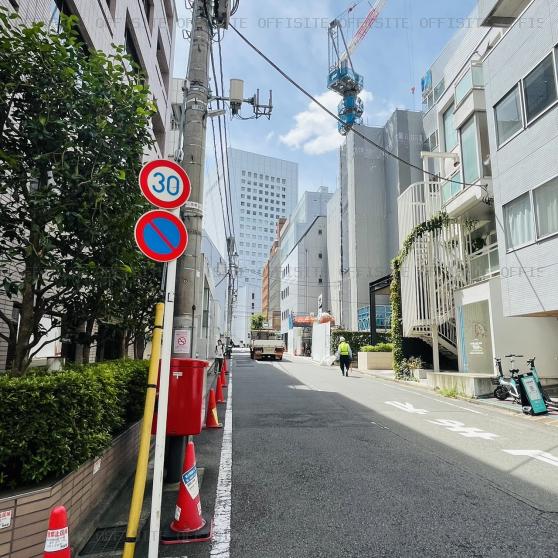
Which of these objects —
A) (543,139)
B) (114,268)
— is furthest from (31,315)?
(543,139)

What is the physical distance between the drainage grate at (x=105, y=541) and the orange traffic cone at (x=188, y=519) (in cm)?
35

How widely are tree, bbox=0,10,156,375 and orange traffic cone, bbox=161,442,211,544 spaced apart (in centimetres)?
187

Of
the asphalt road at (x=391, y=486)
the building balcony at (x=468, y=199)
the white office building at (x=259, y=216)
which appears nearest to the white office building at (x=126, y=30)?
the asphalt road at (x=391, y=486)

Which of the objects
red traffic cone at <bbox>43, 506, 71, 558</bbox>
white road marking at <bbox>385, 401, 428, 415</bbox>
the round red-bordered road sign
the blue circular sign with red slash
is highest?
the round red-bordered road sign

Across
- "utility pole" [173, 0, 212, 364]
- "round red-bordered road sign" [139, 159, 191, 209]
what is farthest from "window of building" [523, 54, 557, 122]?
"round red-bordered road sign" [139, 159, 191, 209]

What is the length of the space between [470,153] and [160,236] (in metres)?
14.7

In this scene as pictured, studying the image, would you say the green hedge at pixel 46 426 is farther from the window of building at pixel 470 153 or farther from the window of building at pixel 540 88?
the window of building at pixel 470 153

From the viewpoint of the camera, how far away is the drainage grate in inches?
124

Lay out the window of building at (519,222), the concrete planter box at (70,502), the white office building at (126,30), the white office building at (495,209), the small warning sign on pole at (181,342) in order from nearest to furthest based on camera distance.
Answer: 1. the concrete planter box at (70,502)
2. the small warning sign on pole at (181,342)
3. the white office building at (126,30)
4. the white office building at (495,209)
5. the window of building at (519,222)

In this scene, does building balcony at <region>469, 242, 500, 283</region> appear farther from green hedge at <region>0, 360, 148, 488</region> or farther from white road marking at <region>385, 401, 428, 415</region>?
green hedge at <region>0, 360, 148, 488</region>

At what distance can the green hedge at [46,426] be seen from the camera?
2869mm

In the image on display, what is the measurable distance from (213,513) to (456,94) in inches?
670

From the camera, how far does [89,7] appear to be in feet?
28.6

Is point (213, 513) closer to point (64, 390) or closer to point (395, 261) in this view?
point (64, 390)
